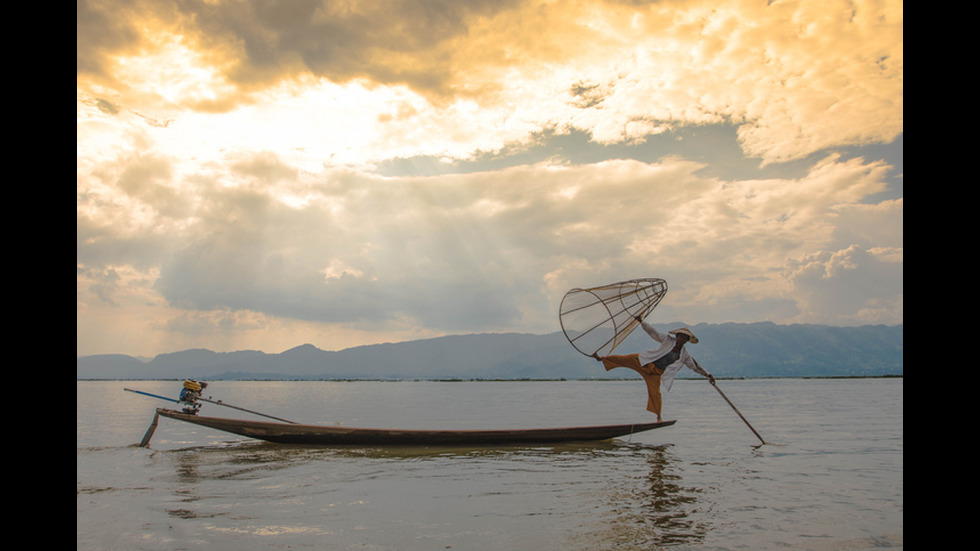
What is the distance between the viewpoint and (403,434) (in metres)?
19.1

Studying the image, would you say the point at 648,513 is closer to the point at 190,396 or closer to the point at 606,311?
the point at 606,311

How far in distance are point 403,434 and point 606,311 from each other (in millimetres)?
8123

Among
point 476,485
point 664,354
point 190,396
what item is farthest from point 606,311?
point 190,396

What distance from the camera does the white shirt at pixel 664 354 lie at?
56.1 feet

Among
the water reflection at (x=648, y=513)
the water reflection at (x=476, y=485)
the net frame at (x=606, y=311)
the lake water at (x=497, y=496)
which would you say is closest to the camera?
the water reflection at (x=648, y=513)

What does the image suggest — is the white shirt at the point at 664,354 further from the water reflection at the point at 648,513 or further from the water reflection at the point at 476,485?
the water reflection at the point at 648,513

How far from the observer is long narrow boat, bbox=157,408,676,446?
18.9 m

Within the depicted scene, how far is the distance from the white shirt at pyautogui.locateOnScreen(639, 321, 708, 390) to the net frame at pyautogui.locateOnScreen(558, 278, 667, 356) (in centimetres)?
68

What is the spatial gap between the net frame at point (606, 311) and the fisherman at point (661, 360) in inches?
20.9

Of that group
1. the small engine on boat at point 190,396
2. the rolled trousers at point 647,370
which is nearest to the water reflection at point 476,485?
the small engine on boat at point 190,396

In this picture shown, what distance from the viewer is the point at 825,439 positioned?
71.1 ft
